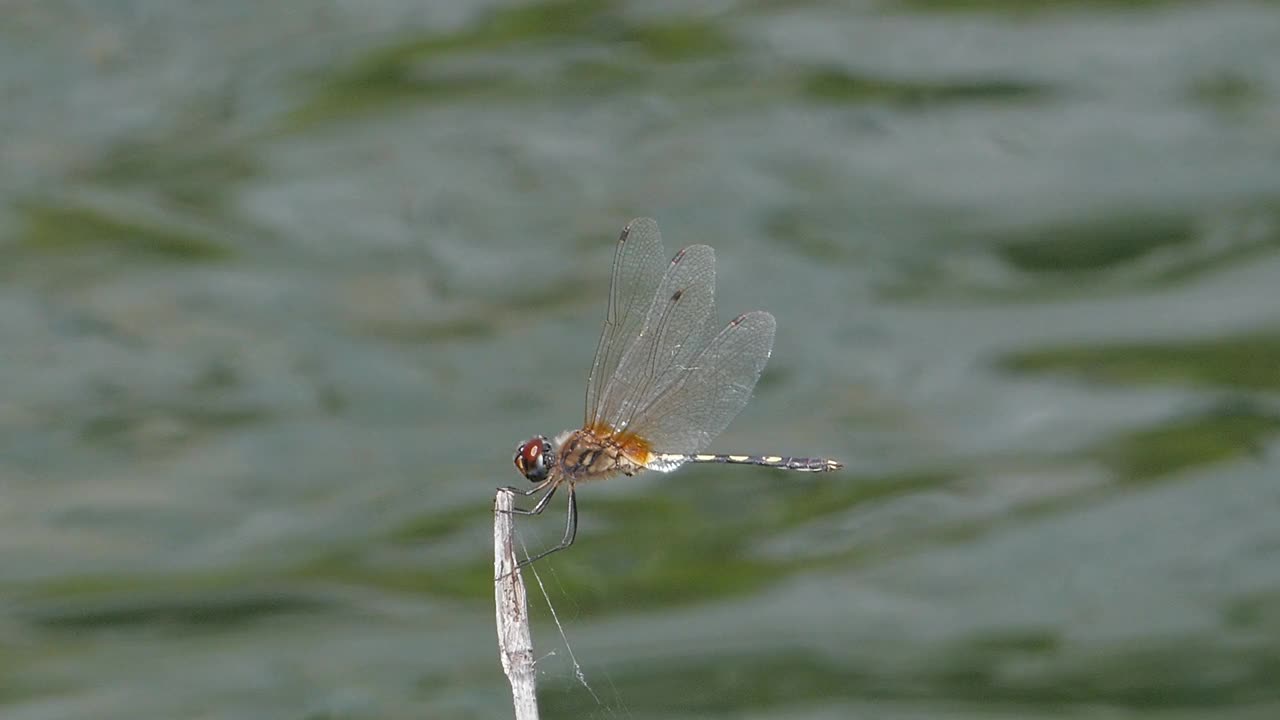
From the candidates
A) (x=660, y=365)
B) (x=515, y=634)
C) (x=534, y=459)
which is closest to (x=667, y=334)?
(x=660, y=365)

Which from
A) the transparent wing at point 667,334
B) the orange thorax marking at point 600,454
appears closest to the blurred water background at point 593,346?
the orange thorax marking at point 600,454

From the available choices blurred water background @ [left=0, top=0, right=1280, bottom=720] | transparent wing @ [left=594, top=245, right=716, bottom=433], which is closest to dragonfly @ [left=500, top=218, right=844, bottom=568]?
transparent wing @ [left=594, top=245, right=716, bottom=433]

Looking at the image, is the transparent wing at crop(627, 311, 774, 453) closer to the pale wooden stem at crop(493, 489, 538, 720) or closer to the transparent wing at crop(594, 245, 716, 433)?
the transparent wing at crop(594, 245, 716, 433)

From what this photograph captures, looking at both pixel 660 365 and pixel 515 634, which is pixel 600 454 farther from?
pixel 515 634

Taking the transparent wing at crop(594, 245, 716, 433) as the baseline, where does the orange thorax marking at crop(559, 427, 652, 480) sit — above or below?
below

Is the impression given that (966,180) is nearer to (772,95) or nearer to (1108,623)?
(772,95)

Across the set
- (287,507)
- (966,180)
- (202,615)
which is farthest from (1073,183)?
(202,615)
